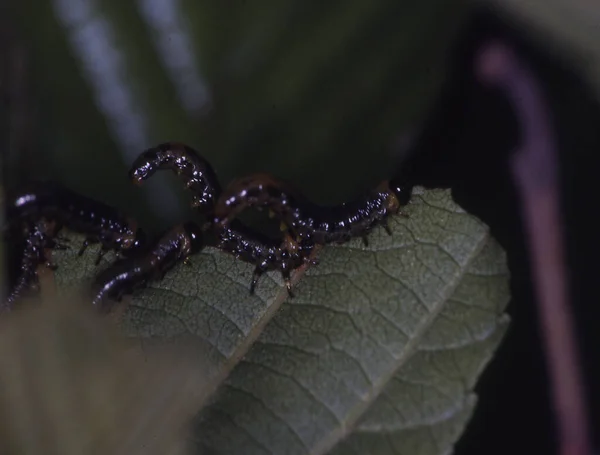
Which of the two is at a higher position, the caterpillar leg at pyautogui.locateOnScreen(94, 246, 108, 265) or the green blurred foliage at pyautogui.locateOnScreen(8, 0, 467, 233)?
the green blurred foliage at pyautogui.locateOnScreen(8, 0, 467, 233)

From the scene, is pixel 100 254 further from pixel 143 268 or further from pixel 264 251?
pixel 264 251

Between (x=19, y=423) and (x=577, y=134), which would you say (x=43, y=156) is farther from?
(x=577, y=134)

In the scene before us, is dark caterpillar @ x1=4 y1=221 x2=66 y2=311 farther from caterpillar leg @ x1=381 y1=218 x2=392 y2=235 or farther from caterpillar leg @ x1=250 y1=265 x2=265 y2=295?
caterpillar leg @ x1=381 y1=218 x2=392 y2=235

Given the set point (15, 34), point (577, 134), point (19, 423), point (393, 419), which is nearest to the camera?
point (393, 419)

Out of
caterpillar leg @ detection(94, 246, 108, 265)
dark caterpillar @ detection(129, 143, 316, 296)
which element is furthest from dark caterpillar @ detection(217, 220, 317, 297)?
caterpillar leg @ detection(94, 246, 108, 265)

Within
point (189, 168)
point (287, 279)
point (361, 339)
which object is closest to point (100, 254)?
point (189, 168)

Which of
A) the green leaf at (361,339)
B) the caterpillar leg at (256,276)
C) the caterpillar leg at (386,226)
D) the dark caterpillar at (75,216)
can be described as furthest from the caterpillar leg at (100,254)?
the caterpillar leg at (386,226)

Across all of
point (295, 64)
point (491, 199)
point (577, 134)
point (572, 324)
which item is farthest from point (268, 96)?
point (572, 324)
